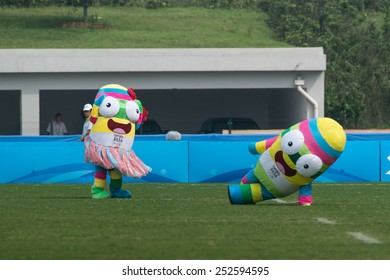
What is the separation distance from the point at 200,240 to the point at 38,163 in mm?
15384

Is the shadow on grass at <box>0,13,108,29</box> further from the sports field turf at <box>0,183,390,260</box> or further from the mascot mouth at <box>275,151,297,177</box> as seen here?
the mascot mouth at <box>275,151,297,177</box>

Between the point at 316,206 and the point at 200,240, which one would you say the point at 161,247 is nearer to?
the point at 200,240

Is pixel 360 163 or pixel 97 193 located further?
pixel 360 163

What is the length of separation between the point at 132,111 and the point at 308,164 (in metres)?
3.78

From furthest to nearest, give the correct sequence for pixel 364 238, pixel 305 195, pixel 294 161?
pixel 305 195 < pixel 294 161 < pixel 364 238

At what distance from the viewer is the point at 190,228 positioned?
1300 cm

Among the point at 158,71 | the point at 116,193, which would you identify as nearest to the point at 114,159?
the point at 116,193

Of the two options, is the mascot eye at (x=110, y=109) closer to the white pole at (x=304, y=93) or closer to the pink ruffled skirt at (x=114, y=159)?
the pink ruffled skirt at (x=114, y=159)

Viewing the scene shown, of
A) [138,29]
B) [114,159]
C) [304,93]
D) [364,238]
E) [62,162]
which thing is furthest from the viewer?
[138,29]

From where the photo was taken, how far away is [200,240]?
11.6m

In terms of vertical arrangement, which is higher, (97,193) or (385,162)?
(97,193)

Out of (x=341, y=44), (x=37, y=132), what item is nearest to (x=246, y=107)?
(x=341, y=44)

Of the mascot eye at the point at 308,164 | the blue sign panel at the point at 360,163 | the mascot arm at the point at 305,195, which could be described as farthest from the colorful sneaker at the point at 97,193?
the blue sign panel at the point at 360,163

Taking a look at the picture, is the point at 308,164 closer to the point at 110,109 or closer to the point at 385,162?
the point at 110,109
